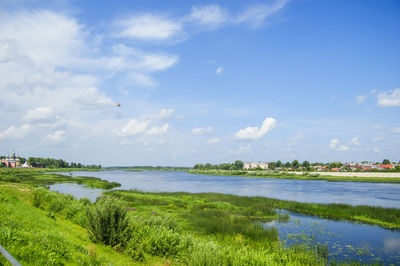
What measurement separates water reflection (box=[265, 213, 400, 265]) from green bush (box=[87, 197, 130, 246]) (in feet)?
38.2

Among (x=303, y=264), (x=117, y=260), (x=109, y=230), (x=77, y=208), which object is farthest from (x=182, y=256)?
(x=77, y=208)

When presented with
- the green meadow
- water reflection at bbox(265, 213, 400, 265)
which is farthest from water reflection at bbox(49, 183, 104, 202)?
water reflection at bbox(265, 213, 400, 265)

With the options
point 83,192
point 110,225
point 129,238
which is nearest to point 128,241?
point 129,238

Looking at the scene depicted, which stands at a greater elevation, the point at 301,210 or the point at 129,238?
the point at 129,238

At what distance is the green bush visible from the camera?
47.3 ft

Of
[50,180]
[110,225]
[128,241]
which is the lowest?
[50,180]

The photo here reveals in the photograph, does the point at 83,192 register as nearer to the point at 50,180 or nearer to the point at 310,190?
the point at 50,180

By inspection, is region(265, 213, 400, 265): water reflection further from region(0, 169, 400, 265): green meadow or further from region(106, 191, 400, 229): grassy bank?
region(106, 191, 400, 229): grassy bank

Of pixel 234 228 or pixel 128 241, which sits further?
pixel 234 228

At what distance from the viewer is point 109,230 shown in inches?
567

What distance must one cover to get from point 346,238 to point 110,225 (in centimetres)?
1949

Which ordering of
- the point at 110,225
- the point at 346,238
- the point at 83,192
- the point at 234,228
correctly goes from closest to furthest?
the point at 110,225, the point at 346,238, the point at 234,228, the point at 83,192

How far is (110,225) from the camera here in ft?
47.5

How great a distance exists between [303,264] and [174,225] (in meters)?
8.49
